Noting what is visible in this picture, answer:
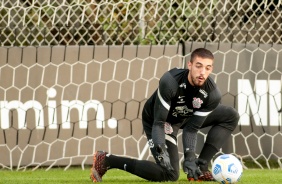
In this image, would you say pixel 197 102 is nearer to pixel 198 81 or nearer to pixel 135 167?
pixel 198 81

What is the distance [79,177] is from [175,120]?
1358mm

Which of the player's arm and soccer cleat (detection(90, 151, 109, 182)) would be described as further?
soccer cleat (detection(90, 151, 109, 182))

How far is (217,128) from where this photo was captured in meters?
9.34

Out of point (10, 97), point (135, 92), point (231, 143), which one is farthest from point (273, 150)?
point (10, 97)

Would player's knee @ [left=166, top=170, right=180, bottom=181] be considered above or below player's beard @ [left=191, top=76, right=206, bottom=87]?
below

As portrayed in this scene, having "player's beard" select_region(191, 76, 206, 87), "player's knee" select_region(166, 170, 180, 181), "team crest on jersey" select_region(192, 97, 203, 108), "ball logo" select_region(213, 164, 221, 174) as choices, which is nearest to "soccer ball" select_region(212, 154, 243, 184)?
"ball logo" select_region(213, 164, 221, 174)

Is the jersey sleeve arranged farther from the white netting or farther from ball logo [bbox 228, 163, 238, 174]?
the white netting

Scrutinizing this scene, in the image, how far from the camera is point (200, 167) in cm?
884

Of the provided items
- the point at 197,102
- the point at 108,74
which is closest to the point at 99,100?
the point at 108,74

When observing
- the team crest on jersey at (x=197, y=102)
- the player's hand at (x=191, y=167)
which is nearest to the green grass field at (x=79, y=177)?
the player's hand at (x=191, y=167)

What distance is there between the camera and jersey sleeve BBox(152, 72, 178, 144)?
27.2 feet

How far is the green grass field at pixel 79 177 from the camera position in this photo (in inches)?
343

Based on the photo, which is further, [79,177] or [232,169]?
[79,177]

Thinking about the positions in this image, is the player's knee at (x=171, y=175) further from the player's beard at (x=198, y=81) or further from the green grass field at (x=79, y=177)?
the player's beard at (x=198, y=81)
